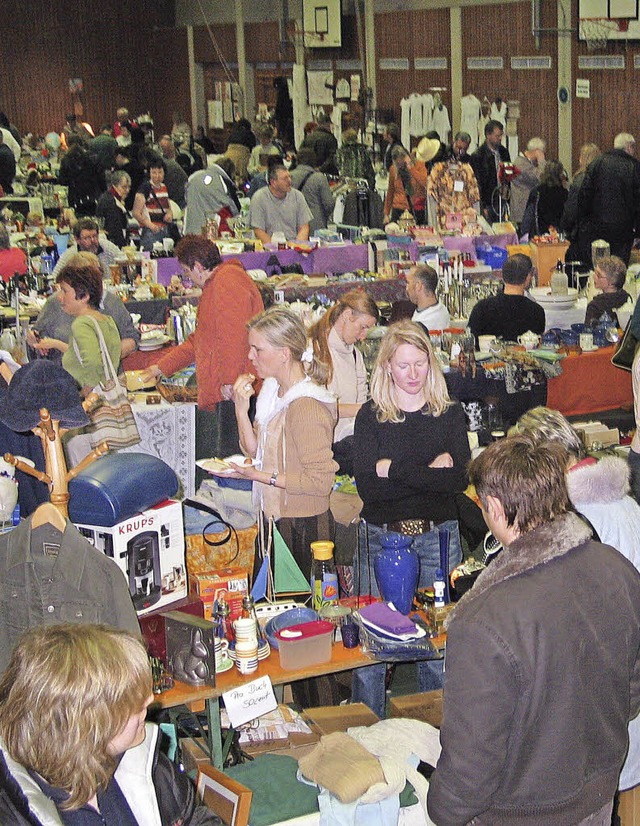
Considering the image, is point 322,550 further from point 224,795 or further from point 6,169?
point 6,169

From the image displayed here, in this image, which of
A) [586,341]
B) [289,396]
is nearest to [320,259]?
[586,341]

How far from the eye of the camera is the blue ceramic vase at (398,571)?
3434 mm

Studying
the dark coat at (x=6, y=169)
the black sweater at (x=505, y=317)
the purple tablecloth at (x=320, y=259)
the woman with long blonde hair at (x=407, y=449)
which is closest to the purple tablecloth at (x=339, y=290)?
the purple tablecloth at (x=320, y=259)

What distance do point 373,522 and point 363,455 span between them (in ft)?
0.71

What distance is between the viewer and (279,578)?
3648 mm

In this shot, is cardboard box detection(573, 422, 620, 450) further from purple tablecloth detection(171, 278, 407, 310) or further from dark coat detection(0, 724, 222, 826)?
dark coat detection(0, 724, 222, 826)

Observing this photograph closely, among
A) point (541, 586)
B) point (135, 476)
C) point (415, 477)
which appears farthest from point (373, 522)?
point (541, 586)

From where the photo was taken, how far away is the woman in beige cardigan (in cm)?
375

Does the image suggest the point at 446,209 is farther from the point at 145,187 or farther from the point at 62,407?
the point at 62,407

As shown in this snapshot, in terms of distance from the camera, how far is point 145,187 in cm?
995

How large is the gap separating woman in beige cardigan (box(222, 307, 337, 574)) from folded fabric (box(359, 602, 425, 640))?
1.61 ft

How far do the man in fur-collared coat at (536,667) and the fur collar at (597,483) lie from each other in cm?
72

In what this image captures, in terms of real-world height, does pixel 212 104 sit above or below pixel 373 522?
above

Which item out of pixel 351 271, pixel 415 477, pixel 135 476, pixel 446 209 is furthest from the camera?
pixel 446 209
